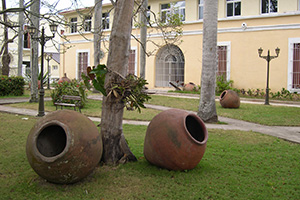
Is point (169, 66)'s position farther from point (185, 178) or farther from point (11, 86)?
point (185, 178)

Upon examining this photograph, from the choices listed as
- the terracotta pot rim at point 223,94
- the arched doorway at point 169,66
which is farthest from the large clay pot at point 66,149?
the arched doorway at point 169,66

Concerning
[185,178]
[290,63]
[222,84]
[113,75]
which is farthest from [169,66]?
[185,178]

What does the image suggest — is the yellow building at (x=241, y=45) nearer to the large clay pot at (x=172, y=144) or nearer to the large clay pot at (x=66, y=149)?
the large clay pot at (x=172, y=144)

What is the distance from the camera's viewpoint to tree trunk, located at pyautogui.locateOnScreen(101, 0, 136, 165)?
210 inches

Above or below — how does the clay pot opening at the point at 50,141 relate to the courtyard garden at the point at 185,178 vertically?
above

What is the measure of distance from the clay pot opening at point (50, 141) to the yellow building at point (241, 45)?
1290cm

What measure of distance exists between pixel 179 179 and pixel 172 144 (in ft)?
1.85

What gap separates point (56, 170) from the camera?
4.09 m

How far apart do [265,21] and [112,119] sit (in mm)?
17667

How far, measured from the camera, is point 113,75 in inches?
208

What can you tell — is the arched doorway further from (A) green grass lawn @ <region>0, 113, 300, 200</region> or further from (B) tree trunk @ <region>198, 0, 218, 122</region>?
(A) green grass lawn @ <region>0, 113, 300, 200</region>

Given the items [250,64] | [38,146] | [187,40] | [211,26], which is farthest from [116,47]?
[187,40]

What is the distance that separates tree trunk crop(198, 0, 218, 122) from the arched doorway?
1345 cm

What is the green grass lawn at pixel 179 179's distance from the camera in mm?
4207
